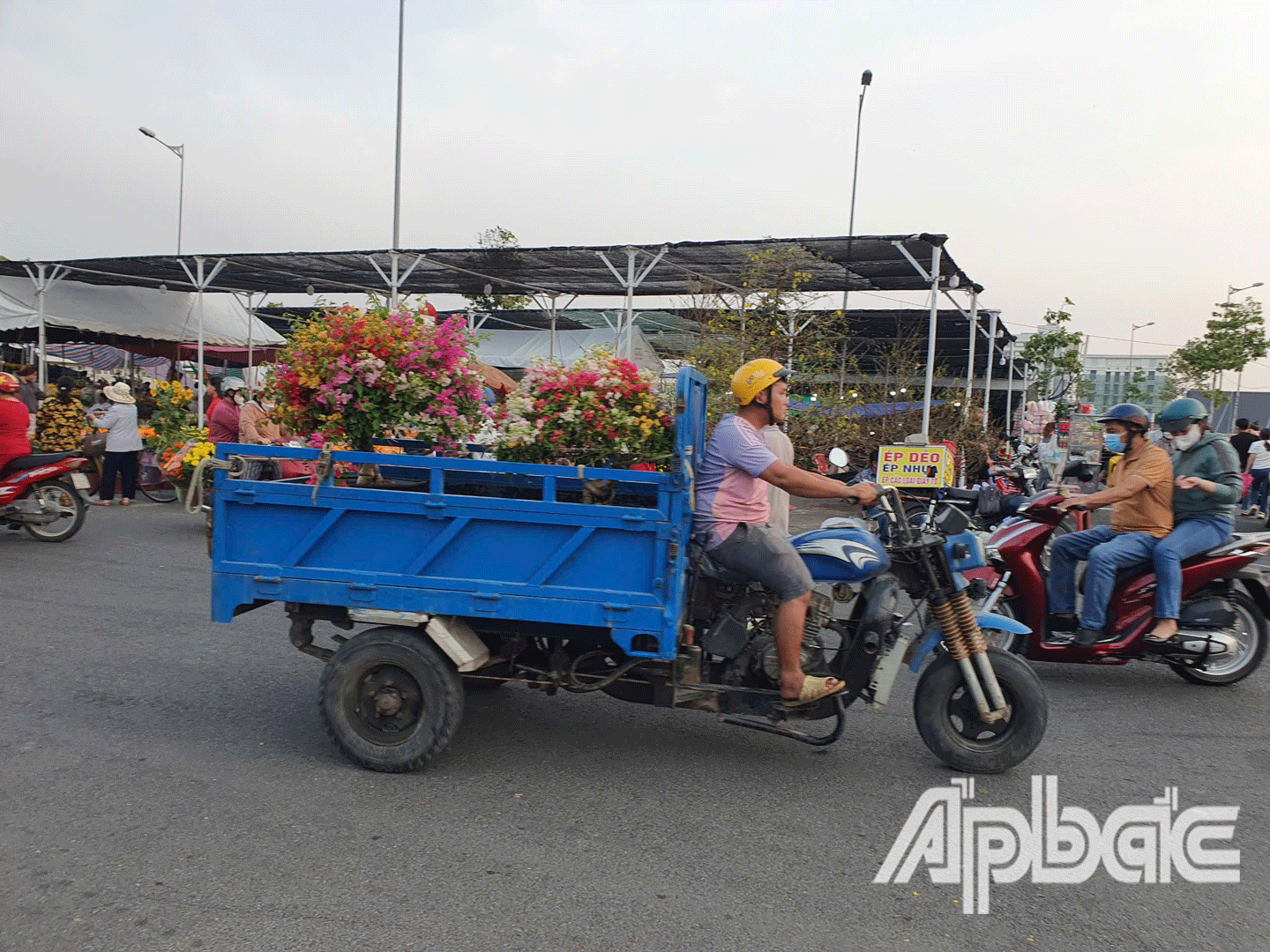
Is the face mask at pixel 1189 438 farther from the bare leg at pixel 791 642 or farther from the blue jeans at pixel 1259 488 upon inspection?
the blue jeans at pixel 1259 488

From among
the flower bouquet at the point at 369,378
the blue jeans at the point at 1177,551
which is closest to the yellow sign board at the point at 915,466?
the blue jeans at the point at 1177,551

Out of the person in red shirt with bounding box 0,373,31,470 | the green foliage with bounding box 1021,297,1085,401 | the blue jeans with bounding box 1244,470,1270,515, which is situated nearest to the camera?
the person in red shirt with bounding box 0,373,31,470

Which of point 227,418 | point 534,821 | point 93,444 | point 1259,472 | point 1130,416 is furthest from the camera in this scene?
point 1259,472

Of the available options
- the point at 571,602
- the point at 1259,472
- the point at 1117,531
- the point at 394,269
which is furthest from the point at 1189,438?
the point at 394,269

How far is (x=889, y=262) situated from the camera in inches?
559

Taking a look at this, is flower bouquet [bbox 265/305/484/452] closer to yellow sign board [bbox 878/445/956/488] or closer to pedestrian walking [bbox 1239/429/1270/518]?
yellow sign board [bbox 878/445/956/488]

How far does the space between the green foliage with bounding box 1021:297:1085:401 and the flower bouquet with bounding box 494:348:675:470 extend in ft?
82.6

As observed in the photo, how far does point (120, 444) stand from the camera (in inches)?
496

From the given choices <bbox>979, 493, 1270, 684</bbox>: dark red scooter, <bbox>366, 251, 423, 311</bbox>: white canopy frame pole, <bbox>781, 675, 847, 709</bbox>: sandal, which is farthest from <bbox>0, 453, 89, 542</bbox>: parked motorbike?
<bbox>979, 493, 1270, 684</bbox>: dark red scooter

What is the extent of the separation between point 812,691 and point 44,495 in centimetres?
906

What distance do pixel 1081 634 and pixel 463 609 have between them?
393 cm

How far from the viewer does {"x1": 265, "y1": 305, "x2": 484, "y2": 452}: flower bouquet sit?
4.43m

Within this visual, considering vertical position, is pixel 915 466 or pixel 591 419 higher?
pixel 591 419

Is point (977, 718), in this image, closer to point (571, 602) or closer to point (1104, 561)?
point (571, 602)
